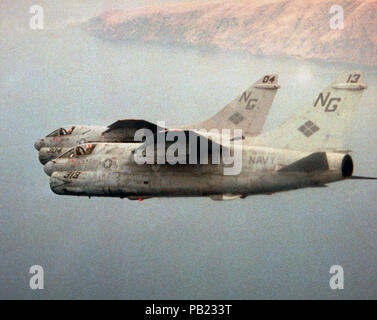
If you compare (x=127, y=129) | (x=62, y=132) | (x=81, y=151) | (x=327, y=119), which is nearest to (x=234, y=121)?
(x=127, y=129)

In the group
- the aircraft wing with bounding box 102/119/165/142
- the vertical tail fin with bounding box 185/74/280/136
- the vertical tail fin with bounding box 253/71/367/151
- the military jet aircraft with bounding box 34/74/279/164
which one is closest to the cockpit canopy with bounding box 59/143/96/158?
the aircraft wing with bounding box 102/119/165/142

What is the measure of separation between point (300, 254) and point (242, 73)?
15911mm

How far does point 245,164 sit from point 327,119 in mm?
4202

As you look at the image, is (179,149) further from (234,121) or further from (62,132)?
(62,132)

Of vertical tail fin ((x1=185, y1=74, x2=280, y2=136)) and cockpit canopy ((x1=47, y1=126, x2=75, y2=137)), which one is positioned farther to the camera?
cockpit canopy ((x1=47, y1=126, x2=75, y2=137))

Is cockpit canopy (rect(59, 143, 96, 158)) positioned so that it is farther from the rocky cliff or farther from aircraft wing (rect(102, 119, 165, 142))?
the rocky cliff

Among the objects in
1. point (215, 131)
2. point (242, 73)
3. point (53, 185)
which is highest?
point (242, 73)

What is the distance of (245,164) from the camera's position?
3894 centimetres

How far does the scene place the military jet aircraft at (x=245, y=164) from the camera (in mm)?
36938

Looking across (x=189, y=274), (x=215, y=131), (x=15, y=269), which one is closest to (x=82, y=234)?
(x=15, y=269)

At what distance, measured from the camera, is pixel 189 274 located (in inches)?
2311

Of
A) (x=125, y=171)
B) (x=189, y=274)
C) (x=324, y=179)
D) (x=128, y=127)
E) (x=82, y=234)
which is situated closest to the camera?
(x=324, y=179)

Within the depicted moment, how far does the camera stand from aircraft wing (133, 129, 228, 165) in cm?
3966

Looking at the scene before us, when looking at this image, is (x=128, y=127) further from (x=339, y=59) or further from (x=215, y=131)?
(x=339, y=59)
